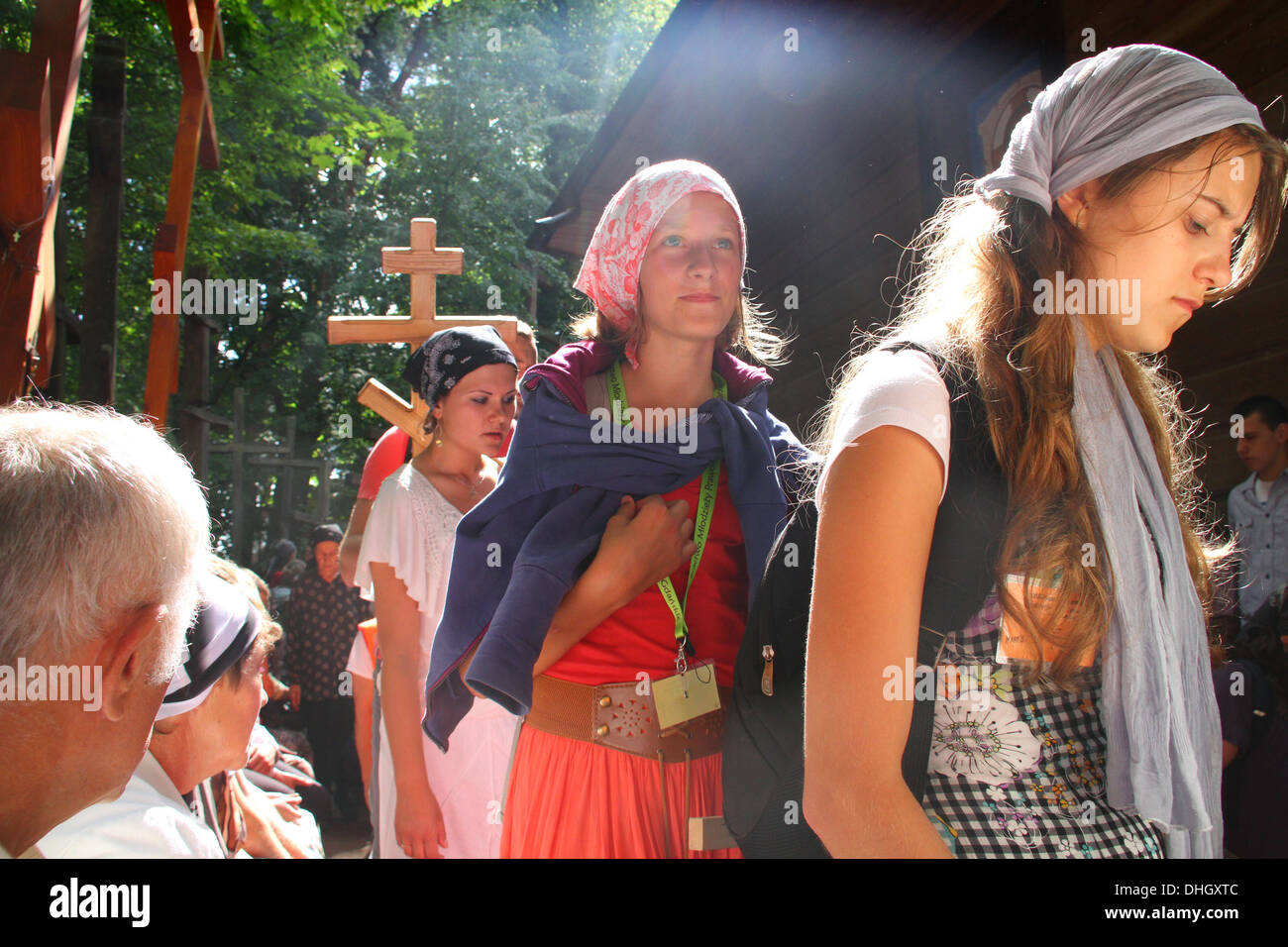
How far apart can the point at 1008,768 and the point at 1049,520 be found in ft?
1.06

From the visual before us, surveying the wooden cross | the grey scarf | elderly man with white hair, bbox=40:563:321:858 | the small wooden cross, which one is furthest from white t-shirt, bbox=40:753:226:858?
the small wooden cross

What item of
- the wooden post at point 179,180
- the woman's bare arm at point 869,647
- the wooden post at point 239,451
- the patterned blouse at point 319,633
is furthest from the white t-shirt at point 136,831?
the wooden post at point 239,451

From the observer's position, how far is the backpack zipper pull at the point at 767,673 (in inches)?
55.3

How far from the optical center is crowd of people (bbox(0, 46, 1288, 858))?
1.16 metres

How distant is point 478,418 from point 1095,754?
2209 millimetres

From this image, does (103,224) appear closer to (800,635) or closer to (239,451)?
(800,635)

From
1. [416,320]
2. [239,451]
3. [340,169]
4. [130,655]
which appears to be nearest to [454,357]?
[416,320]

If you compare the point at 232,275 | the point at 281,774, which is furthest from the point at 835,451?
the point at 232,275

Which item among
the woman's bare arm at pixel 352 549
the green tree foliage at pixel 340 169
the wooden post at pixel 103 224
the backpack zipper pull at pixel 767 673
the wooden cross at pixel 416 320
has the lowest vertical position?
the backpack zipper pull at pixel 767 673

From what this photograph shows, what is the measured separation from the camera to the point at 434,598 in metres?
2.93

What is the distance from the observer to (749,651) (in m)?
1.43

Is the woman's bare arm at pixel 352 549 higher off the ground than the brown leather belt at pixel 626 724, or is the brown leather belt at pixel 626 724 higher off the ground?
the woman's bare arm at pixel 352 549

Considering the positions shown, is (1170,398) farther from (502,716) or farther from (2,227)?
(2,227)

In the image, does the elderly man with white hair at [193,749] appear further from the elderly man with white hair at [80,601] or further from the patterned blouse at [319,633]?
the patterned blouse at [319,633]
